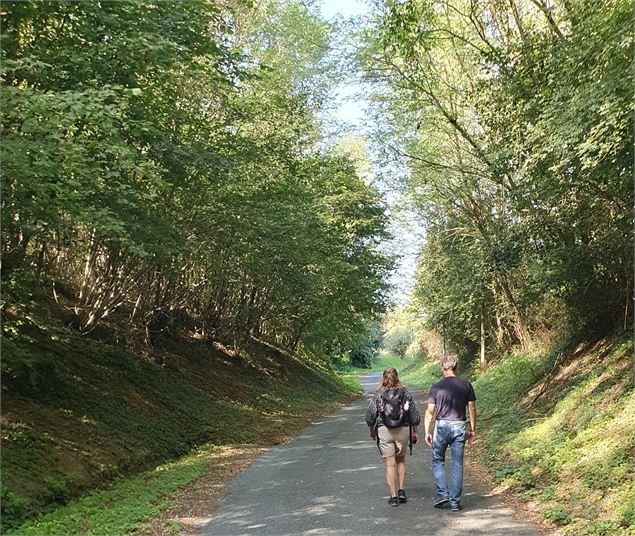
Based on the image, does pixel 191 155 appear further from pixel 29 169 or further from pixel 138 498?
pixel 138 498

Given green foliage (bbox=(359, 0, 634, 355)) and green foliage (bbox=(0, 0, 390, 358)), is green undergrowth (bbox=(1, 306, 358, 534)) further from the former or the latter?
green foliage (bbox=(359, 0, 634, 355))

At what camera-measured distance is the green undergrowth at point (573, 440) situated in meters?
6.40

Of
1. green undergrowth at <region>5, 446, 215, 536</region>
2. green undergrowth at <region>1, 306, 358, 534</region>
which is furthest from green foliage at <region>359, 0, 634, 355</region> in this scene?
green undergrowth at <region>1, 306, 358, 534</region>

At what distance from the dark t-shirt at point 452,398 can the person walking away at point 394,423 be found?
0.35 metres

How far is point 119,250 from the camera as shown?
40.6 ft

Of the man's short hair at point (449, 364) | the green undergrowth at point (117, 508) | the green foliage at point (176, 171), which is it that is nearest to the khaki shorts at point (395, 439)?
the man's short hair at point (449, 364)

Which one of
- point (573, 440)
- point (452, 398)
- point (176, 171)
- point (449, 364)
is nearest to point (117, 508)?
point (452, 398)

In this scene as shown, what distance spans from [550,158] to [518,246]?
19.6ft

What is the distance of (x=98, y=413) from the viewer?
10891 mm

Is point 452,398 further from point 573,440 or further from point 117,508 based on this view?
point 117,508

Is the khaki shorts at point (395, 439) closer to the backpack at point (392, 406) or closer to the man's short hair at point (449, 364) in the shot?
the backpack at point (392, 406)

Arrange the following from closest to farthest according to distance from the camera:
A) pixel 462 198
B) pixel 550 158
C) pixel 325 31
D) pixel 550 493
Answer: pixel 550 493
pixel 550 158
pixel 325 31
pixel 462 198

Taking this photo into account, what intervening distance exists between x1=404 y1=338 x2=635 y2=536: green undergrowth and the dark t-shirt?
1.43 m

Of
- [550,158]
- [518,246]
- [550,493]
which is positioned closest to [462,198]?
[518,246]
